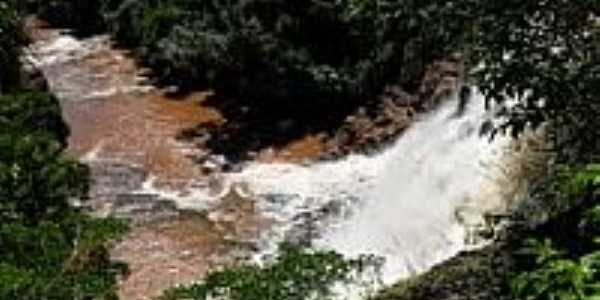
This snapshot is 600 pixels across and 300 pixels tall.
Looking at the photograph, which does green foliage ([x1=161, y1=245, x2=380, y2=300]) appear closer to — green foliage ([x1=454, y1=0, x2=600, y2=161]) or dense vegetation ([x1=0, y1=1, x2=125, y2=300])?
dense vegetation ([x1=0, y1=1, x2=125, y2=300])

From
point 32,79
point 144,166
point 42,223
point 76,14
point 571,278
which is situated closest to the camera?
point 571,278

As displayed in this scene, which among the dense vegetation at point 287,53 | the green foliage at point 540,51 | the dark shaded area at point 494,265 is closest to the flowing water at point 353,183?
the dense vegetation at point 287,53

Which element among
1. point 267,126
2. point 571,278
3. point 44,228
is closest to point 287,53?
point 267,126

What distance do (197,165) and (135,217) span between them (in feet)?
8.45

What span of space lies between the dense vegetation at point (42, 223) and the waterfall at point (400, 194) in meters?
3.62

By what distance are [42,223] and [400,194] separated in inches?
312

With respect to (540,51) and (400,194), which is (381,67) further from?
(540,51)

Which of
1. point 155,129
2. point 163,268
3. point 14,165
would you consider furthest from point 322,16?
point 14,165

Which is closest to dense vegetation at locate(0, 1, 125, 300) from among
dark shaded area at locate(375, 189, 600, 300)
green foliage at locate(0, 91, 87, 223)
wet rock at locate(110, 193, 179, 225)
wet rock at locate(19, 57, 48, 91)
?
green foliage at locate(0, 91, 87, 223)

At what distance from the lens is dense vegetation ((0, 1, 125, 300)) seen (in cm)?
798

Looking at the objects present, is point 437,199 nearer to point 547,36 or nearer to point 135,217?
point 135,217

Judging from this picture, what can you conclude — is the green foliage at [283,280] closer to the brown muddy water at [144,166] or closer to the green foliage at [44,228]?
the green foliage at [44,228]

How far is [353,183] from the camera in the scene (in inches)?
733

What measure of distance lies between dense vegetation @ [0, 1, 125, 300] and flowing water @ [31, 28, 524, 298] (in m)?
2.36
